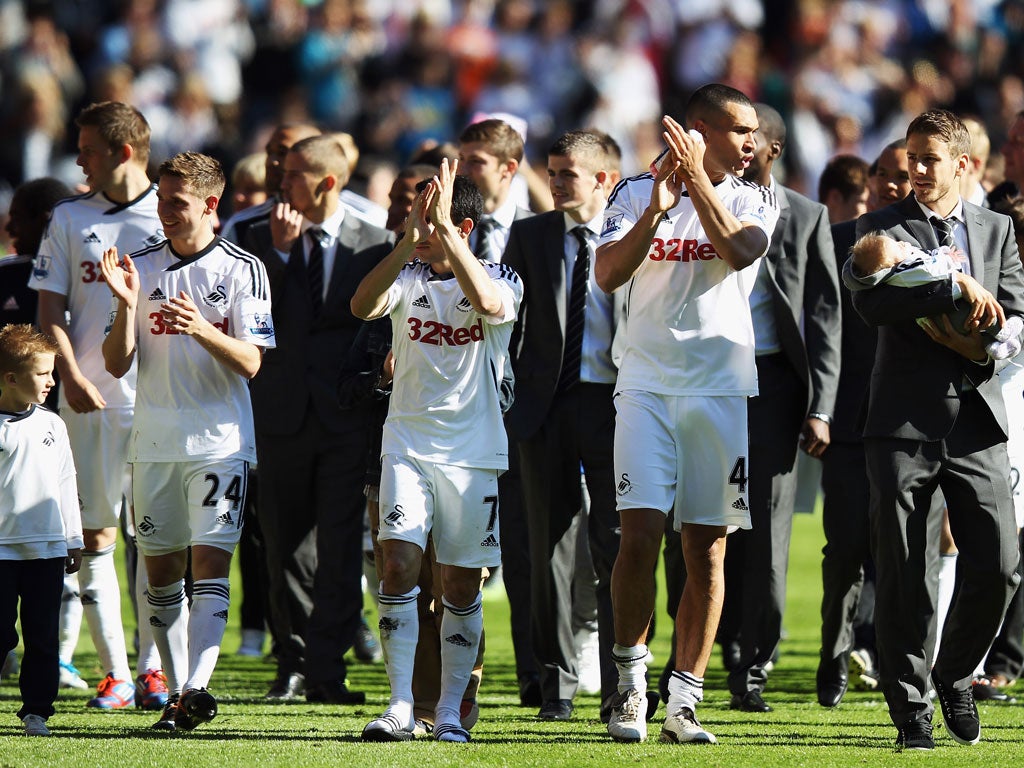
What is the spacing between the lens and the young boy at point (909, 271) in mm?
6523

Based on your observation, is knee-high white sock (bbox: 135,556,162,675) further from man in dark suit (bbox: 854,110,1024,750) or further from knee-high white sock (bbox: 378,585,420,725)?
man in dark suit (bbox: 854,110,1024,750)

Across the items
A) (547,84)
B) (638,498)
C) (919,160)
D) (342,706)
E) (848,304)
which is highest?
(547,84)

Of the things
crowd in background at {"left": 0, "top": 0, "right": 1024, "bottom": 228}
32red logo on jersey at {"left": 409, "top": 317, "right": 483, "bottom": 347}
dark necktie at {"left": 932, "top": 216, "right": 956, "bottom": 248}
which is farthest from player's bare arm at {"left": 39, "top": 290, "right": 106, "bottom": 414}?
crowd in background at {"left": 0, "top": 0, "right": 1024, "bottom": 228}

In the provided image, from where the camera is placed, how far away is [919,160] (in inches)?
272

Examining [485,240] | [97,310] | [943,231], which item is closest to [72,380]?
[97,310]

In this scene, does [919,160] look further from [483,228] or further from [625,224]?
[483,228]

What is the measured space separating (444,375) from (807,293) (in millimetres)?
2201

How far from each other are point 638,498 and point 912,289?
54.3 inches

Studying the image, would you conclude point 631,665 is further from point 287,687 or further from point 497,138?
point 497,138

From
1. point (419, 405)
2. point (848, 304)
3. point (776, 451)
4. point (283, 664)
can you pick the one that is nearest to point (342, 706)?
point (283, 664)

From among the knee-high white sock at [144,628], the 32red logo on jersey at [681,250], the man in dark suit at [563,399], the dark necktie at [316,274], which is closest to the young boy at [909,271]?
the 32red logo on jersey at [681,250]

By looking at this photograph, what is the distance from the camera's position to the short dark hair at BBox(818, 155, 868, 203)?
31.7 feet

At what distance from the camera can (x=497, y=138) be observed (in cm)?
879

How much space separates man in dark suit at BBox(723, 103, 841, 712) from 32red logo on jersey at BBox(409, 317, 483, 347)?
173cm
